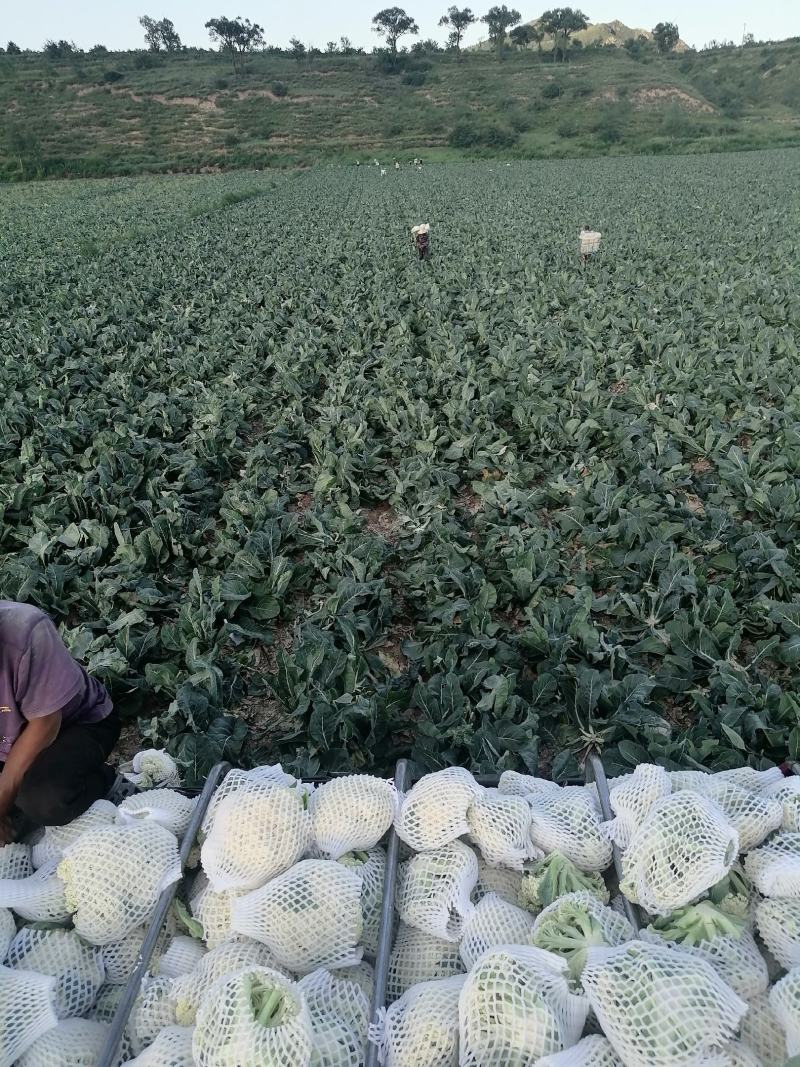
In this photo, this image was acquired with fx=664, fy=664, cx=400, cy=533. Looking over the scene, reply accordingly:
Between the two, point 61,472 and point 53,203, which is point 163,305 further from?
point 53,203

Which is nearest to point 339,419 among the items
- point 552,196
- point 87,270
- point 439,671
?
point 439,671

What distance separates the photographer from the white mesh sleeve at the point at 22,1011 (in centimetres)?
170

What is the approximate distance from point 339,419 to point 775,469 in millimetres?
4508

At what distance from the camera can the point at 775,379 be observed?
7.96 metres

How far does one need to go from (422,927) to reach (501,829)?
1.24ft

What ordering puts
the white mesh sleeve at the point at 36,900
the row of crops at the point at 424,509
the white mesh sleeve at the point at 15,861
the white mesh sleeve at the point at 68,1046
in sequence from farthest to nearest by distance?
the row of crops at the point at 424,509 < the white mesh sleeve at the point at 15,861 < the white mesh sleeve at the point at 36,900 < the white mesh sleeve at the point at 68,1046

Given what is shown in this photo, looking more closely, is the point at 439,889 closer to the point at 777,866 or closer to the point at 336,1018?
the point at 336,1018

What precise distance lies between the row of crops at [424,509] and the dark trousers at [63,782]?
0.66 m

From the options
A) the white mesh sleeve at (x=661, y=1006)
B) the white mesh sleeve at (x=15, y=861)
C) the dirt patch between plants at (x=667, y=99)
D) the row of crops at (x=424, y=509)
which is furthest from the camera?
the dirt patch between plants at (x=667, y=99)

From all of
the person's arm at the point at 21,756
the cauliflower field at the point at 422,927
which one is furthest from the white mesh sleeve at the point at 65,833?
the person's arm at the point at 21,756

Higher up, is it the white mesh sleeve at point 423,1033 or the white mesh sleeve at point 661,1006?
the white mesh sleeve at point 661,1006

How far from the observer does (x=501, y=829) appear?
2.15 m

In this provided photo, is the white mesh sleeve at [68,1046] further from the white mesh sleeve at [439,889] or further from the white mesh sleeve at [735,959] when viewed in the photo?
the white mesh sleeve at [735,959]

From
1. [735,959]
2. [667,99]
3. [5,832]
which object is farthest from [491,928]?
[667,99]
